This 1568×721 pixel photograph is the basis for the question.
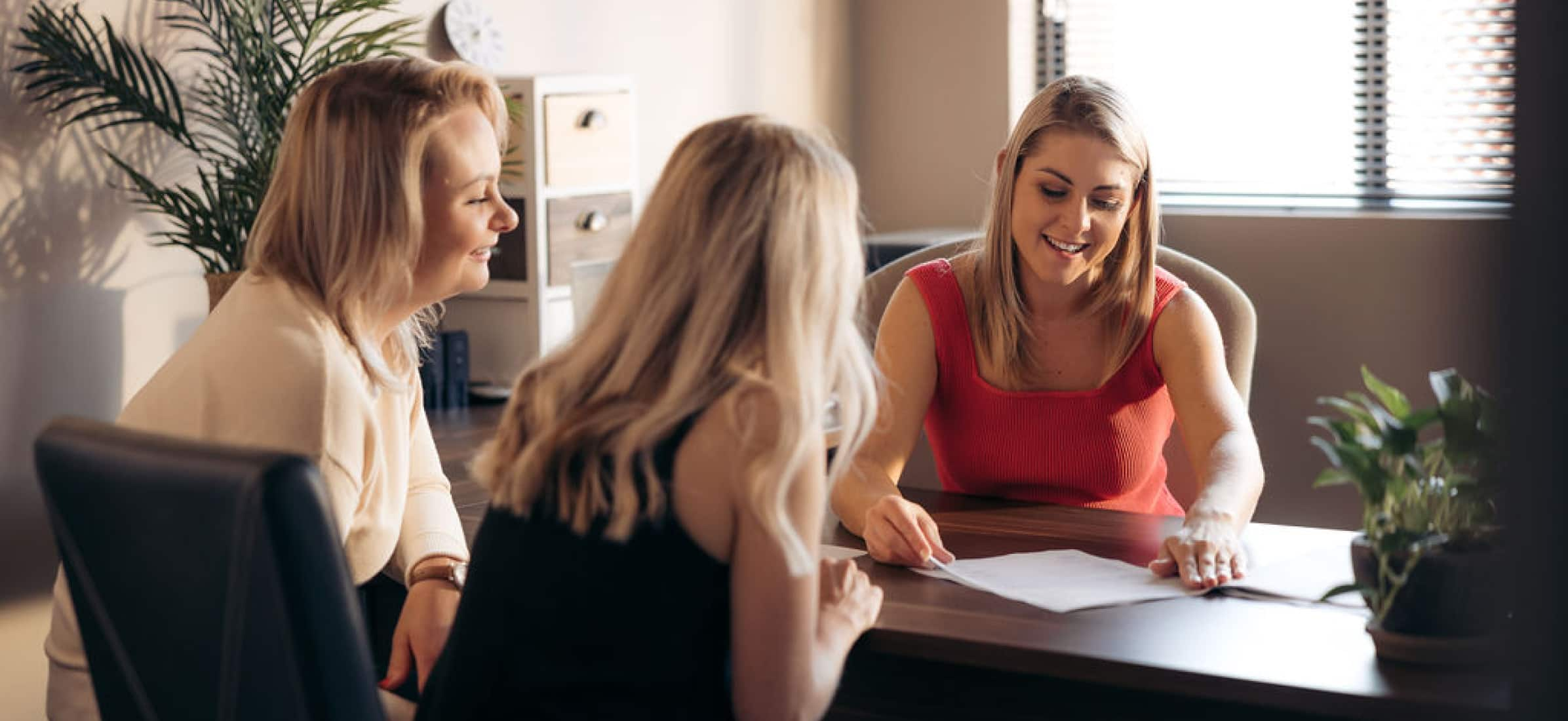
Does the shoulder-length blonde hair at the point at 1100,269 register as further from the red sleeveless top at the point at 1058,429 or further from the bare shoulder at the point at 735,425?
the bare shoulder at the point at 735,425

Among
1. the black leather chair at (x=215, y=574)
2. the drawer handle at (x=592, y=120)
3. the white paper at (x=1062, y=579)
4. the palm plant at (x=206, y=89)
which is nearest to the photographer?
the black leather chair at (x=215, y=574)

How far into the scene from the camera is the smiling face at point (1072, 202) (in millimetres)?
2131

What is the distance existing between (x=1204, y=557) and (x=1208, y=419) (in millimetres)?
507

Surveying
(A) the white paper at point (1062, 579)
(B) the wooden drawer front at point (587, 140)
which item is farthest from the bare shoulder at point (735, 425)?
(B) the wooden drawer front at point (587, 140)

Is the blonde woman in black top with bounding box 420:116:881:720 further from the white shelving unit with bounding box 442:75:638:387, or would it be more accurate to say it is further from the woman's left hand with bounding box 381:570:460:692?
the white shelving unit with bounding box 442:75:638:387

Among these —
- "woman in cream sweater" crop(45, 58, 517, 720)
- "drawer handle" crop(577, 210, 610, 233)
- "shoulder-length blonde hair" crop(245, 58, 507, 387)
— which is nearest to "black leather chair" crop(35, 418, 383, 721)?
"woman in cream sweater" crop(45, 58, 517, 720)

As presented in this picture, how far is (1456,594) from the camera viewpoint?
133cm

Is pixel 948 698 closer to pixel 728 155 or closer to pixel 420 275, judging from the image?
pixel 728 155

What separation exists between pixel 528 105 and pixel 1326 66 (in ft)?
7.50

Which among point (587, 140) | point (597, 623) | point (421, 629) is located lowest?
point (421, 629)

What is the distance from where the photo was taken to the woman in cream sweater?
5.15 ft

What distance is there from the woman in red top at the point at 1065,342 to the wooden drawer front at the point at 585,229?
1.32 metres

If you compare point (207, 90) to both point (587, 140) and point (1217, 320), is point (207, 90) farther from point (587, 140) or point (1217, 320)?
point (1217, 320)

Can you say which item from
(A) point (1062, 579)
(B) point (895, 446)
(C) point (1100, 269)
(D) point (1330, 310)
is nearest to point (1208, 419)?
(C) point (1100, 269)
